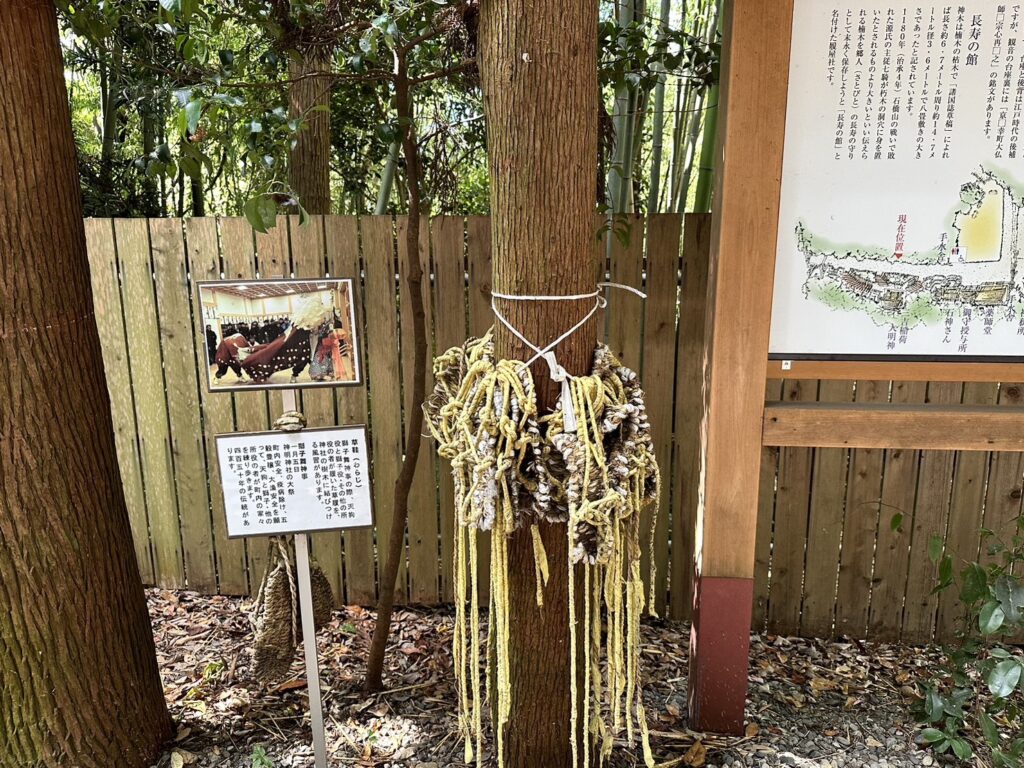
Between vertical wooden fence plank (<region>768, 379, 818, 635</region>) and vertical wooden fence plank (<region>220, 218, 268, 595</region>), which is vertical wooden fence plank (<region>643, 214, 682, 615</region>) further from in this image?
vertical wooden fence plank (<region>220, 218, 268, 595</region>)

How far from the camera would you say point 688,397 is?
278 cm

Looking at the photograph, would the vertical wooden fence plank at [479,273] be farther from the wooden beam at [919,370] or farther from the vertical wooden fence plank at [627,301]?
the wooden beam at [919,370]

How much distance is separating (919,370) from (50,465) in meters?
2.43

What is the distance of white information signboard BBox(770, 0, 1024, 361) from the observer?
189cm

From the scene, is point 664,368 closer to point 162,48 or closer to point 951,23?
point 951,23

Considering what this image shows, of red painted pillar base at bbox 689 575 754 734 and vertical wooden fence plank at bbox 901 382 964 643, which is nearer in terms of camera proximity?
red painted pillar base at bbox 689 575 754 734

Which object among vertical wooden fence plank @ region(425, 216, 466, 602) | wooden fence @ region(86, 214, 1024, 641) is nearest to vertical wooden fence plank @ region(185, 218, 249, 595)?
wooden fence @ region(86, 214, 1024, 641)

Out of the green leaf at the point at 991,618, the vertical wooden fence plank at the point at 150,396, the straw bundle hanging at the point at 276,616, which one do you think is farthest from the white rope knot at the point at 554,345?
the vertical wooden fence plank at the point at 150,396

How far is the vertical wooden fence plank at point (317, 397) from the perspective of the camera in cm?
271

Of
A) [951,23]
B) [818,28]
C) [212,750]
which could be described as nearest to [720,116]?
[818,28]

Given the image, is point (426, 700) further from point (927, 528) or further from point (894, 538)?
point (927, 528)

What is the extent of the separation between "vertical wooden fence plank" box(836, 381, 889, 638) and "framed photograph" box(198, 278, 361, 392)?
1987mm

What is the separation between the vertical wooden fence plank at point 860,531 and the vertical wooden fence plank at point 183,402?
264 cm

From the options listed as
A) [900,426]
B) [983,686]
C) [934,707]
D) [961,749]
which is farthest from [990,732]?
[900,426]
